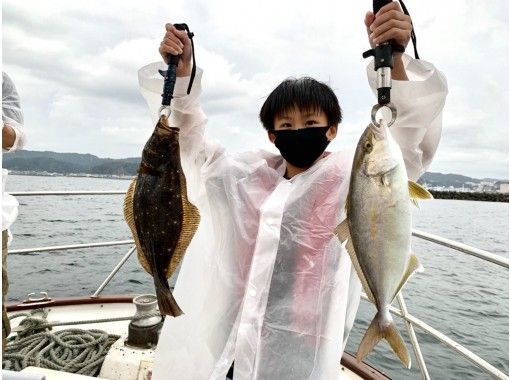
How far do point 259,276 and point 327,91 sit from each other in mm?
1308

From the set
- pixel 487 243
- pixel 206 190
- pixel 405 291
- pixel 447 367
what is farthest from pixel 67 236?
pixel 487 243

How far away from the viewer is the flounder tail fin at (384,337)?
182cm

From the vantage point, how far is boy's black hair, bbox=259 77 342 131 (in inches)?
97.7

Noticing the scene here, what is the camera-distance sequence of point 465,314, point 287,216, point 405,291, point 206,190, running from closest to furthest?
point 287,216 < point 206,190 < point 465,314 < point 405,291

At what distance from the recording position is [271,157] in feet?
9.04

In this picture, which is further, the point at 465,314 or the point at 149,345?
the point at 465,314

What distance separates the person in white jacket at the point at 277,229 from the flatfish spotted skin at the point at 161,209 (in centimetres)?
34

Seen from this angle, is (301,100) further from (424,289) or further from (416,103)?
(424,289)

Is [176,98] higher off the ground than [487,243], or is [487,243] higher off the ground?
[176,98]

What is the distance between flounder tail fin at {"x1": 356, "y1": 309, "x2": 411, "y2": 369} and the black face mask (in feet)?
3.51

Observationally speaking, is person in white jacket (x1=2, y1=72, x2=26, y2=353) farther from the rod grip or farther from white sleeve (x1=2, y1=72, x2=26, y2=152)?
the rod grip

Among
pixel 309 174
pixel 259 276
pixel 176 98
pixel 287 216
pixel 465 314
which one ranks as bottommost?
pixel 465 314

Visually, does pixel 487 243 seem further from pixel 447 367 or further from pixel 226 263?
pixel 226 263

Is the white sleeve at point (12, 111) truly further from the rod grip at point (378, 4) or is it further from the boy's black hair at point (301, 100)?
the rod grip at point (378, 4)
